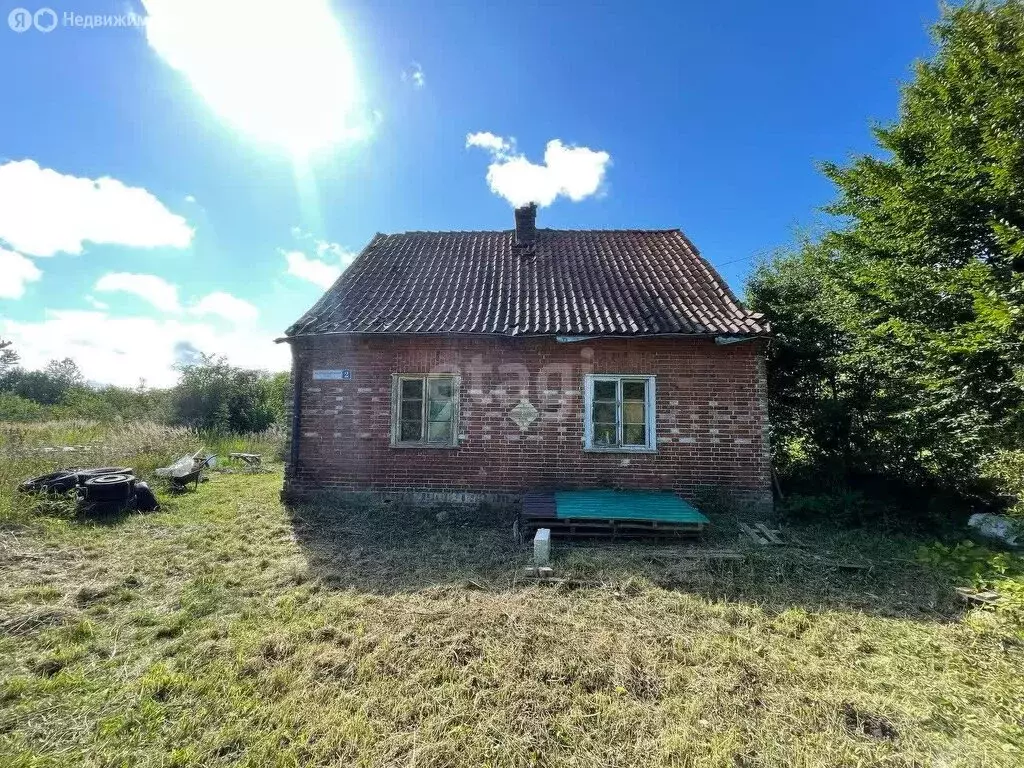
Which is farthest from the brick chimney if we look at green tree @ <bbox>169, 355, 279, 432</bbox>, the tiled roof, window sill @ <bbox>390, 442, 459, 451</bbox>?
green tree @ <bbox>169, 355, 279, 432</bbox>

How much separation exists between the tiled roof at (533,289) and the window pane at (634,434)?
170 cm

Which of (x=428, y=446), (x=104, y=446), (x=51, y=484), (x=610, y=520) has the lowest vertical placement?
(x=610, y=520)

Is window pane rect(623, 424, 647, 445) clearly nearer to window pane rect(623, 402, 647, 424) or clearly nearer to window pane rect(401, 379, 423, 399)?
window pane rect(623, 402, 647, 424)

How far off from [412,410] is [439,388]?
2.14 feet

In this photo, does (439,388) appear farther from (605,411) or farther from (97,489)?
(97,489)

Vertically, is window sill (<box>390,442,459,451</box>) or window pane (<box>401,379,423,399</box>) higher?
window pane (<box>401,379,423,399</box>)

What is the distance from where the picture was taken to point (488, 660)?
348 cm

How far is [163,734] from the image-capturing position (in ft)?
8.86

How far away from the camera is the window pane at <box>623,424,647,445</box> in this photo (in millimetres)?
7793

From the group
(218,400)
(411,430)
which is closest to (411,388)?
(411,430)

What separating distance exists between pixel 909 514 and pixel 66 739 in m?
10.4

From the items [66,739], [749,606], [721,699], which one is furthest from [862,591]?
[66,739]

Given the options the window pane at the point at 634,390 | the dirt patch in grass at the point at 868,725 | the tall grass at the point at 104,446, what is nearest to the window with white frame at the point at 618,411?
the window pane at the point at 634,390

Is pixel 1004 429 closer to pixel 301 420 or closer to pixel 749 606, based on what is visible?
pixel 749 606
